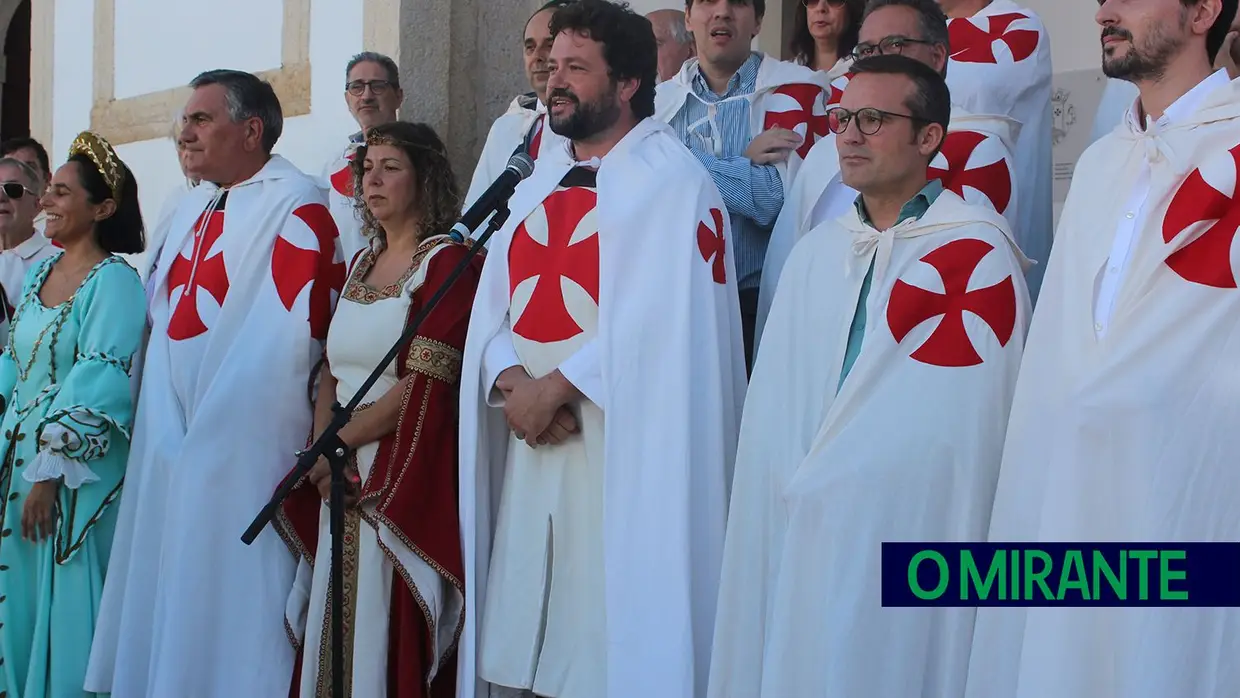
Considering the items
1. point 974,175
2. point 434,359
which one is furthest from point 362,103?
point 974,175

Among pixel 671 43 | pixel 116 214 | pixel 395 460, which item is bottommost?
pixel 395 460

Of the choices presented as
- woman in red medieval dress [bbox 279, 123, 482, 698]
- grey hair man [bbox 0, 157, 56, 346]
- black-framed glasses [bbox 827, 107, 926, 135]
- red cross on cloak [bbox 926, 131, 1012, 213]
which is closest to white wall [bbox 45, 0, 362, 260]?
grey hair man [bbox 0, 157, 56, 346]

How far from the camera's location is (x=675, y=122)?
4.76 metres

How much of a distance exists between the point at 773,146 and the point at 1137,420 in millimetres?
1689

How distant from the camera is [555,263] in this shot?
13.7 ft

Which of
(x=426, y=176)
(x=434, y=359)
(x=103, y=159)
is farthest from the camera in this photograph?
(x=103, y=159)

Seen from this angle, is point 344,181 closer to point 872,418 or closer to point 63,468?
point 63,468

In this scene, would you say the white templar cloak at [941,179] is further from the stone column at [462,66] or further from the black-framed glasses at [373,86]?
the stone column at [462,66]

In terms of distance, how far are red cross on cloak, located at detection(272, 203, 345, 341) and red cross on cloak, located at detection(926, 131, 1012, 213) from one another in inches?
75.2

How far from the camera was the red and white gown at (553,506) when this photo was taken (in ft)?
13.0

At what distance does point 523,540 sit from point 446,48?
8.23ft

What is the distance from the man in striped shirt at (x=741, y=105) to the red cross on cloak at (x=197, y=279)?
1495mm

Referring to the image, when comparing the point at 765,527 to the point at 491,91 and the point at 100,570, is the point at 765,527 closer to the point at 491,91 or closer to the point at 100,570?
the point at 100,570

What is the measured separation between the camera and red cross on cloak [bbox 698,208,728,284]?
405 centimetres
